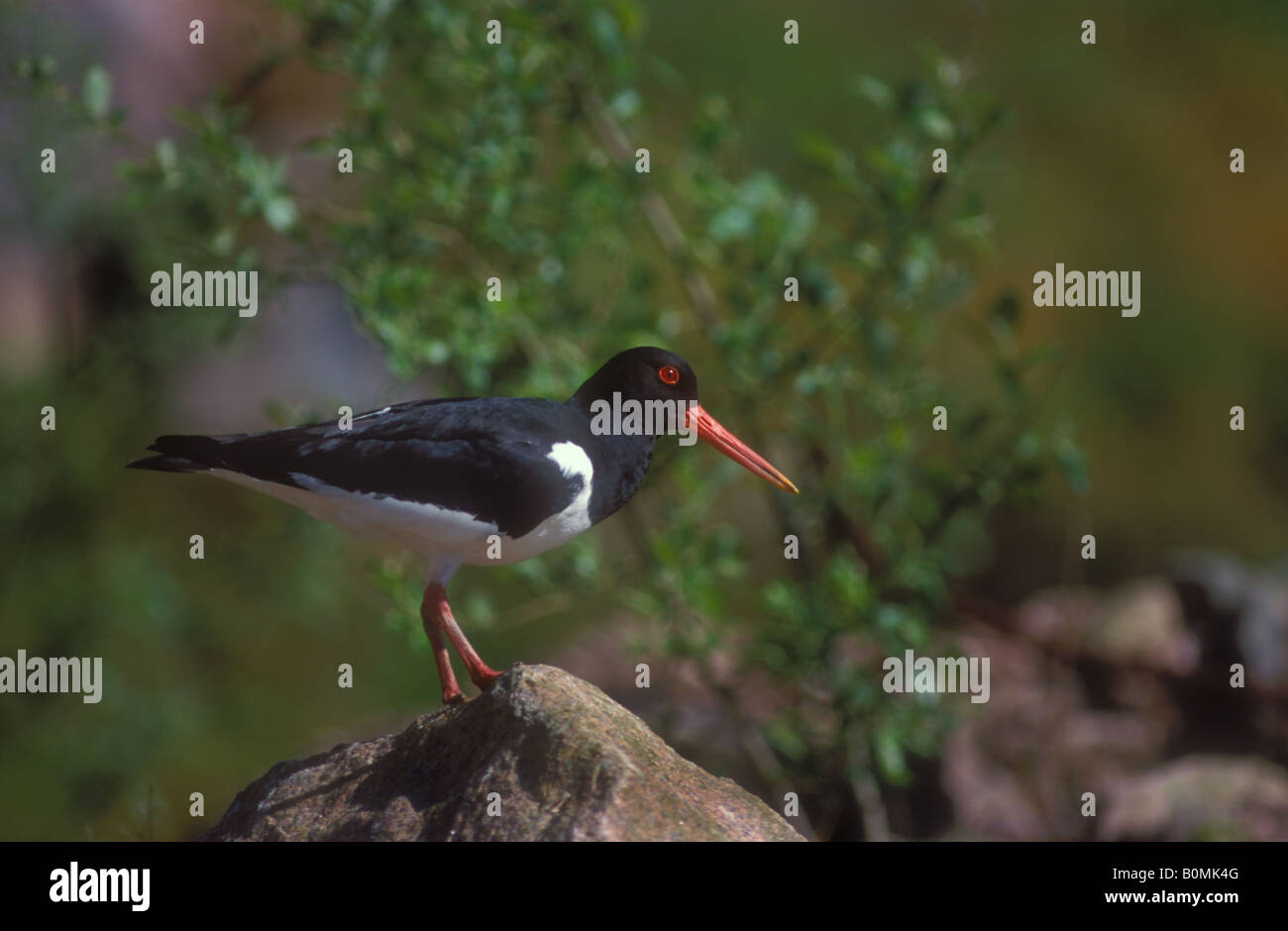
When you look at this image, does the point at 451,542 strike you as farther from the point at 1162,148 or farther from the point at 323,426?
the point at 1162,148

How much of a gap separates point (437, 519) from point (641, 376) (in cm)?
101

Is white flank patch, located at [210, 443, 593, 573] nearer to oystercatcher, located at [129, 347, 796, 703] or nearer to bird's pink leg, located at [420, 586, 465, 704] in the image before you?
oystercatcher, located at [129, 347, 796, 703]

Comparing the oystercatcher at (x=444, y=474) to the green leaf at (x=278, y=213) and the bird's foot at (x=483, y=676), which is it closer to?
the bird's foot at (x=483, y=676)

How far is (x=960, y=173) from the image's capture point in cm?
638

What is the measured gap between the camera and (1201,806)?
7668mm

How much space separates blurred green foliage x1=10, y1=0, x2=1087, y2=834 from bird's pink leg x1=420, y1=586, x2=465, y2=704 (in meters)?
1.00

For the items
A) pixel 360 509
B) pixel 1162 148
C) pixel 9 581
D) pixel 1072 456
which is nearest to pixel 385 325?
pixel 360 509

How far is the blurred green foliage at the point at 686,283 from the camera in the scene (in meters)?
6.40

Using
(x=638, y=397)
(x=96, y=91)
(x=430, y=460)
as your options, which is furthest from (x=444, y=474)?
(x=96, y=91)

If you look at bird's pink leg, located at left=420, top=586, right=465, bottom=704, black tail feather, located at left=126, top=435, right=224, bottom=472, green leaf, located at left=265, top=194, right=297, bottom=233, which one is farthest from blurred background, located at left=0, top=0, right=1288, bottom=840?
black tail feather, located at left=126, top=435, right=224, bottom=472

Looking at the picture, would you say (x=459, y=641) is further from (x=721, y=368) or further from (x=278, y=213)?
(x=721, y=368)

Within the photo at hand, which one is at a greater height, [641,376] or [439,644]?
[641,376]

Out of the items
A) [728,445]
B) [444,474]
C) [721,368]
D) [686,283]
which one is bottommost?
[444,474]

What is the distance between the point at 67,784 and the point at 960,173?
8.13 metres
